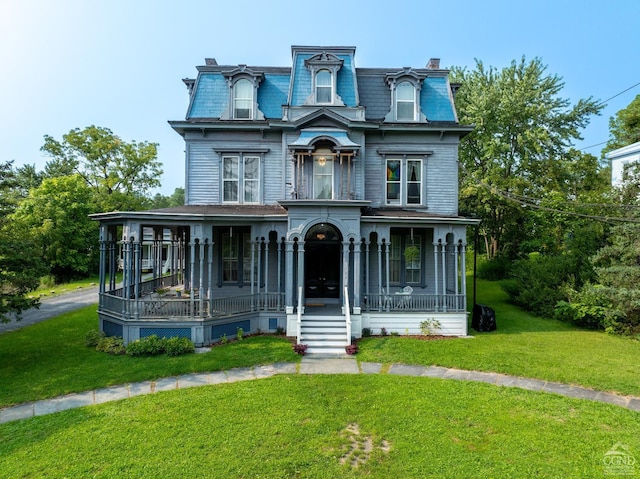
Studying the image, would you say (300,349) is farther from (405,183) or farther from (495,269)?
(495,269)

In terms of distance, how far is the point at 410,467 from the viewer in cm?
526

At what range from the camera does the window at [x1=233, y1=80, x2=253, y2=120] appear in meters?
15.1

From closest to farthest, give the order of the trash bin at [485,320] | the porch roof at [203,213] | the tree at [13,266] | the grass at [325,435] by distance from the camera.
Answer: the grass at [325,435]
the tree at [13,266]
the porch roof at [203,213]
the trash bin at [485,320]

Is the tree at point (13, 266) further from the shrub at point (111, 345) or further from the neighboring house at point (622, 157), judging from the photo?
the neighboring house at point (622, 157)

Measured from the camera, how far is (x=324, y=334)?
466 inches

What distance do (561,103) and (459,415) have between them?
29454 millimetres

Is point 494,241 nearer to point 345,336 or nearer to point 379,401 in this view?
point 345,336

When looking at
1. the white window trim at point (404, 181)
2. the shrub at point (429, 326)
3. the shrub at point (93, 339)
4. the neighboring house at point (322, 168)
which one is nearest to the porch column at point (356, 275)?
the neighboring house at point (322, 168)

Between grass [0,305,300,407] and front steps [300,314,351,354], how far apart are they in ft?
2.56

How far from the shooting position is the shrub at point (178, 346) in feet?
35.2

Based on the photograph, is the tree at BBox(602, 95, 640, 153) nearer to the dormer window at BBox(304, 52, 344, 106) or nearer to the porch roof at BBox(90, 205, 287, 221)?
the dormer window at BBox(304, 52, 344, 106)

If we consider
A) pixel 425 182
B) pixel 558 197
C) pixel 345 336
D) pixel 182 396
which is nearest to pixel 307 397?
pixel 182 396

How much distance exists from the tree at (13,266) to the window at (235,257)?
6.27 m

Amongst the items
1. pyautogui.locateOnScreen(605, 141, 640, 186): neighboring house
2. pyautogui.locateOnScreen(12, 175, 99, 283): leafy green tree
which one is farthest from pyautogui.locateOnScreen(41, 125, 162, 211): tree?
pyautogui.locateOnScreen(605, 141, 640, 186): neighboring house
